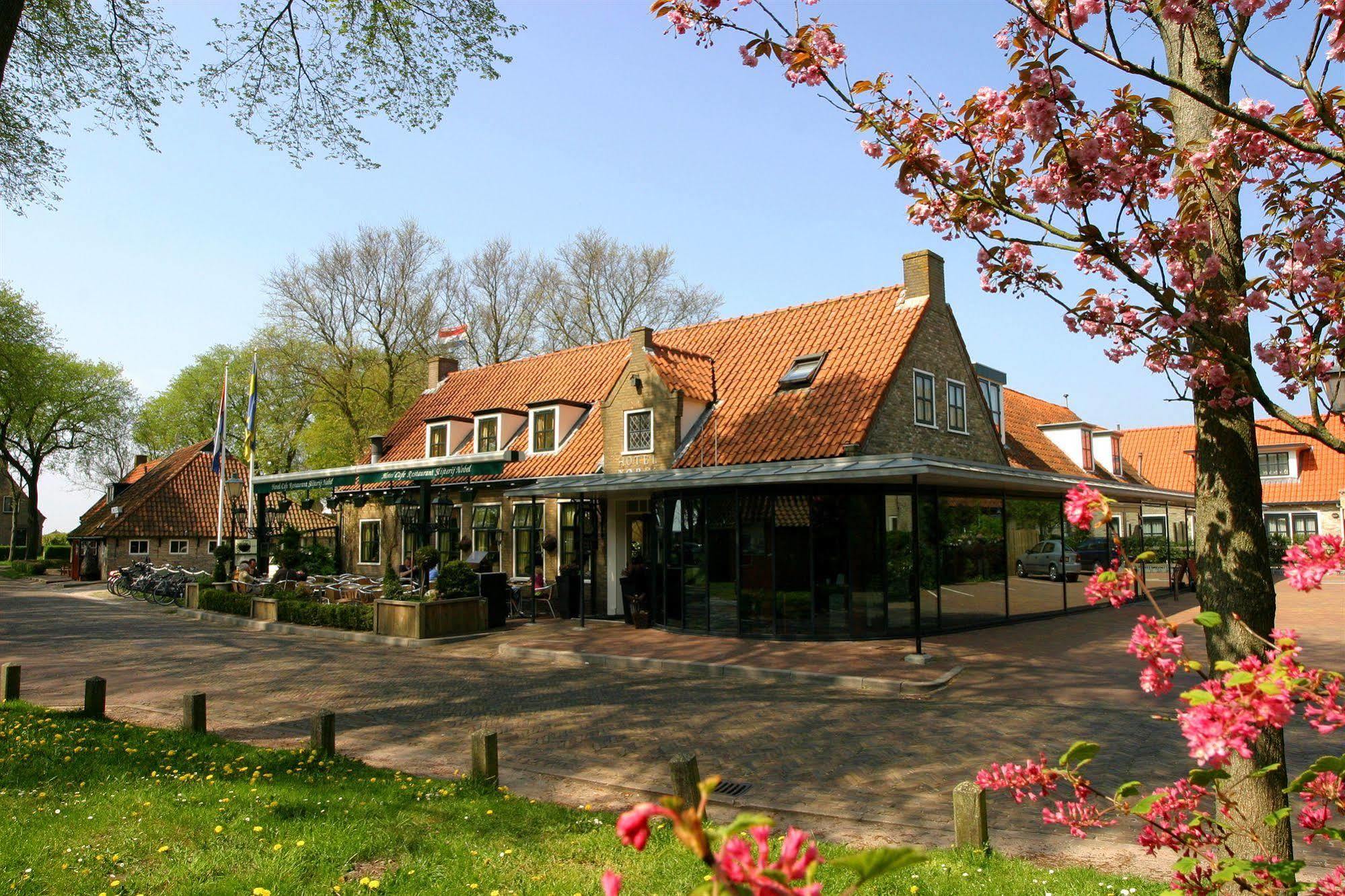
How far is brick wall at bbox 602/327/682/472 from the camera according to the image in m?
20.0

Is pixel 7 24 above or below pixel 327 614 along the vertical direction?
above

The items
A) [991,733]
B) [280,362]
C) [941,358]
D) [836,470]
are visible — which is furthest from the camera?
[280,362]

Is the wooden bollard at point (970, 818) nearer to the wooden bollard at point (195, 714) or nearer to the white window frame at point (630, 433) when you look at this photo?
the wooden bollard at point (195, 714)

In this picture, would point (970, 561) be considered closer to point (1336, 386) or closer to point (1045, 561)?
point (1045, 561)

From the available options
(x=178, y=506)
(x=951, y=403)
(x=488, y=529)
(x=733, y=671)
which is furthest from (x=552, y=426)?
(x=178, y=506)

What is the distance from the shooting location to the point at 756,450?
18453mm

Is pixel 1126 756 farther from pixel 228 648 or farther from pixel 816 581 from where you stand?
pixel 228 648

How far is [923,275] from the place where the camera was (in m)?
20.3

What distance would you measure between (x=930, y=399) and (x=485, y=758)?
607 inches

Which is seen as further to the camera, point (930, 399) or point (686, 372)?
point (686, 372)

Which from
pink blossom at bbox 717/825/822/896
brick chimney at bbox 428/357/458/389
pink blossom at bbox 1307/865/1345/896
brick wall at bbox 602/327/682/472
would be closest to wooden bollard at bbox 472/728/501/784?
pink blossom at bbox 1307/865/1345/896

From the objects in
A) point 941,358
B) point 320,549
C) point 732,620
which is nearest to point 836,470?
point 732,620

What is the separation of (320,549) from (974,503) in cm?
2112

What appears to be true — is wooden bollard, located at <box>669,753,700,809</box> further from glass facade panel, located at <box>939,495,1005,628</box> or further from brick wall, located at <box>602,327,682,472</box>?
brick wall, located at <box>602,327,682,472</box>
